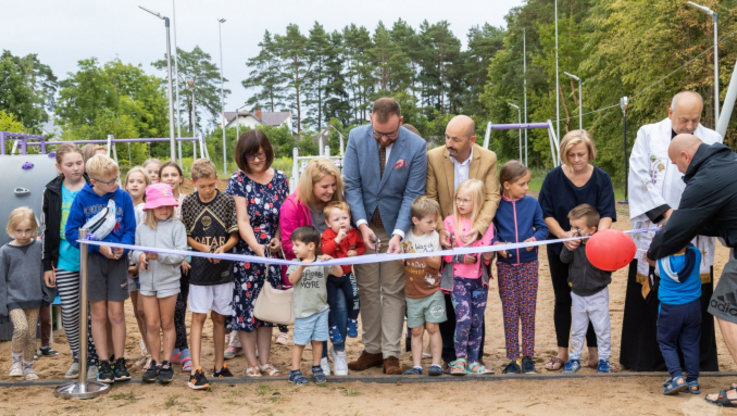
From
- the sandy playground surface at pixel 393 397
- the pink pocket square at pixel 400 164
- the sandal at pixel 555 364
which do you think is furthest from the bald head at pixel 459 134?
the sandal at pixel 555 364

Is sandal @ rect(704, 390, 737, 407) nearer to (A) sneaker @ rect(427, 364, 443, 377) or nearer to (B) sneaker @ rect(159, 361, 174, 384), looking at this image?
(A) sneaker @ rect(427, 364, 443, 377)

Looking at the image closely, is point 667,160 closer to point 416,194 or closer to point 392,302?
point 416,194

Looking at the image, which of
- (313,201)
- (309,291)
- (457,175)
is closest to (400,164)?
(457,175)

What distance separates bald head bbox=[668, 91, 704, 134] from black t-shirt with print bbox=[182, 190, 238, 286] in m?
3.70

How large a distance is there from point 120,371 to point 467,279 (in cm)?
293

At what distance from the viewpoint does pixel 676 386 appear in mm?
4543

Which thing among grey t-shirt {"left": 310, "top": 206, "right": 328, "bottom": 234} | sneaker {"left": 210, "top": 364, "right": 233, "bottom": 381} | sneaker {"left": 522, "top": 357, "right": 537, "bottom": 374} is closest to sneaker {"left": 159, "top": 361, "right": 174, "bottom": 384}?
sneaker {"left": 210, "top": 364, "right": 233, "bottom": 381}

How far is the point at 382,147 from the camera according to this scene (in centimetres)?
531

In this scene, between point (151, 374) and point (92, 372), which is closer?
point (151, 374)

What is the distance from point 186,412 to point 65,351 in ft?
9.46

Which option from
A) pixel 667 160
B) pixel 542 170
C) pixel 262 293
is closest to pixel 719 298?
pixel 667 160

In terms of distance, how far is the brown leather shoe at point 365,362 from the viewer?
5449 millimetres

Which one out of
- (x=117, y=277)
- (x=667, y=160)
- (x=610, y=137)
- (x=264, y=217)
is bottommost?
(x=117, y=277)

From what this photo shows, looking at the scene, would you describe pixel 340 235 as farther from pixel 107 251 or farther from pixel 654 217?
pixel 654 217
